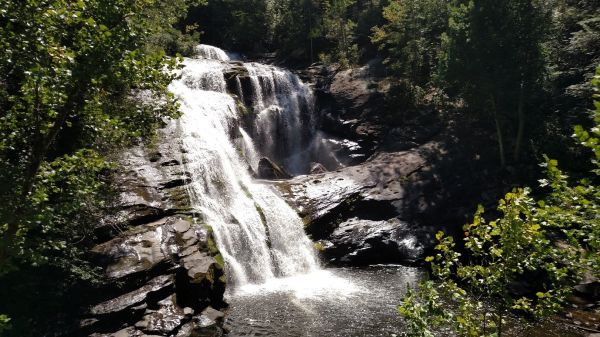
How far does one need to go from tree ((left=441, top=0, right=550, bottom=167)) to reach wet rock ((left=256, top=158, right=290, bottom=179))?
12220 millimetres

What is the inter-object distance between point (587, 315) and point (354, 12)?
133 ft

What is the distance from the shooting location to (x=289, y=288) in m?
16.5

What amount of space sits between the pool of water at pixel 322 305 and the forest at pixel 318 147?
1.34 ft

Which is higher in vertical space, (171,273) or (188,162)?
(188,162)

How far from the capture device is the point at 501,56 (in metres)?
23.2

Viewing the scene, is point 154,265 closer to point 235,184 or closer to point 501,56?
point 235,184

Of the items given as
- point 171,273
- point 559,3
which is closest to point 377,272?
point 171,273

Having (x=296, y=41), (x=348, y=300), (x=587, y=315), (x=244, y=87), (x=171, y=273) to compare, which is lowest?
(x=587, y=315)

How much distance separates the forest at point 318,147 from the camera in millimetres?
5133

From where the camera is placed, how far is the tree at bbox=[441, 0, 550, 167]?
74.2ft

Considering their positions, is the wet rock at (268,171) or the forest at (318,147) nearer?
the forest at (318,147)

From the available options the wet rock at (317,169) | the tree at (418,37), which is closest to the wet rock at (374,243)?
the wet rock at (317,169)

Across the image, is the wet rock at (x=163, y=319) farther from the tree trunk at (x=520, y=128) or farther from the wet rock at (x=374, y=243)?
the tree trunk at (x=520, y=128)

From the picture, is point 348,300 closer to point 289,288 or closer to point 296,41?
point 289,288
